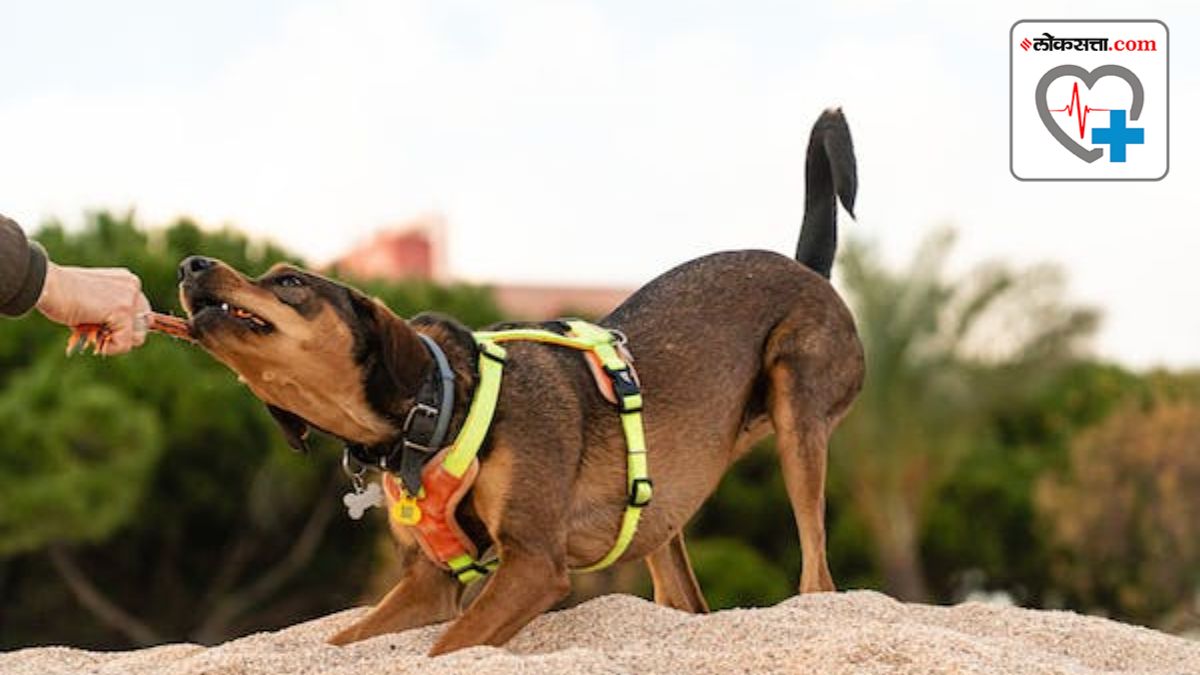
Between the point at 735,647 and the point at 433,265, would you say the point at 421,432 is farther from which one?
the point at 433,265

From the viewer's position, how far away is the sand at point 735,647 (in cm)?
480

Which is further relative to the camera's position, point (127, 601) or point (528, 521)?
point (127, 601)

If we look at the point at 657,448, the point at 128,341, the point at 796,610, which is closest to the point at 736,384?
the point at 657,448

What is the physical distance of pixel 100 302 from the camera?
17.5 feet

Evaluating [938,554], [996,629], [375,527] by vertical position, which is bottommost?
[938,554]

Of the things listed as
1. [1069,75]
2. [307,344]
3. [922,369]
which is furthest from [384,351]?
[922,369]

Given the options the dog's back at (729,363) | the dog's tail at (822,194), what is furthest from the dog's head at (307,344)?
the dog's tail at (822,194)

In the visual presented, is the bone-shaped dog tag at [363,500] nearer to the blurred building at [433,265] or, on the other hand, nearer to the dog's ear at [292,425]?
the dog's ear at [292,425]

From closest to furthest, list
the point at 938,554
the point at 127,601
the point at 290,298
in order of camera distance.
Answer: the point at 290,298 < the point at 127,601 < the point at 938,554

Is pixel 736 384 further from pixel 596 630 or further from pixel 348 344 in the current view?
pixel 348 344

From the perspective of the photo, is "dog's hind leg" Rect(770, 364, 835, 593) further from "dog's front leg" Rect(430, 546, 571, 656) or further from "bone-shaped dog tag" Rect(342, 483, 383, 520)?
"bone-shaped dog tag" Rect(342, 483, 383, 520)

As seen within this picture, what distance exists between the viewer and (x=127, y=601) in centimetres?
2011

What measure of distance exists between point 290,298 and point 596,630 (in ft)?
4.67

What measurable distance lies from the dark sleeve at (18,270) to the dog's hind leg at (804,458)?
2661 millimetres
